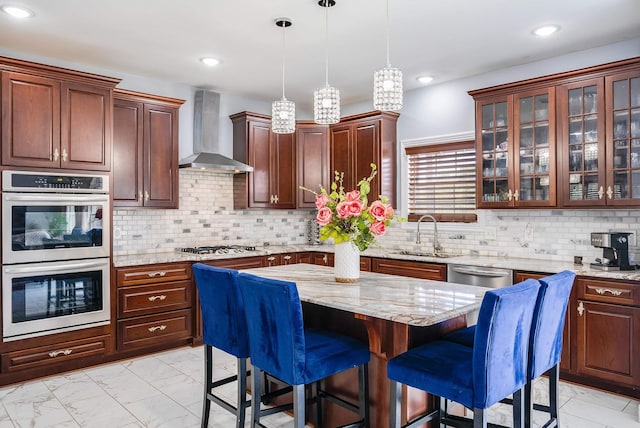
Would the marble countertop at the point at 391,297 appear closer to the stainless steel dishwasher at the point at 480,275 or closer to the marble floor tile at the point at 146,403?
the marble floor tile at the point at 146,403

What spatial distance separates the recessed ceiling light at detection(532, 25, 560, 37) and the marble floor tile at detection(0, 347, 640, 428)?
2.82 m

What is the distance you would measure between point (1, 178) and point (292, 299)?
2.81 m

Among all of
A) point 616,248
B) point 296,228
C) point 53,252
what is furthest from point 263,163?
point 616,248

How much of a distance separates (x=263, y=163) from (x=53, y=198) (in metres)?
2.39

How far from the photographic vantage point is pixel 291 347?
211 centimetres

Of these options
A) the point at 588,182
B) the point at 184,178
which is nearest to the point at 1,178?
the point at 184,178

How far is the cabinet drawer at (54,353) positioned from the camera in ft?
11.6

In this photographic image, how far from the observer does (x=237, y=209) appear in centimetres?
558

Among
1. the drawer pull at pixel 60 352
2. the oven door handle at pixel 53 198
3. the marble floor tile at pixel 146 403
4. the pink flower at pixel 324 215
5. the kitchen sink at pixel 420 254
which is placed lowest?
the marble floor tile at pixel 146 403

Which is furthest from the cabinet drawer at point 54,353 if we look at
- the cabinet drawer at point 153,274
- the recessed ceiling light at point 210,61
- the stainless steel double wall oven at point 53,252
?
the recessed ceiling light at point 210,61

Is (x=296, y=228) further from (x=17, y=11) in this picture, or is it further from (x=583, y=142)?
(x=17, y=11)

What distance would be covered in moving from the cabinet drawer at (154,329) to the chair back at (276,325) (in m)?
2.33

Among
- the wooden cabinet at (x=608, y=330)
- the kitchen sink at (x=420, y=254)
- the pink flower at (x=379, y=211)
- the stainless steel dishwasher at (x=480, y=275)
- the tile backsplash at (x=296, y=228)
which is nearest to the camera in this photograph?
the pink flower at (x=379, y=211)

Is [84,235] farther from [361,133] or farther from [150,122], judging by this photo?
[361,133]
